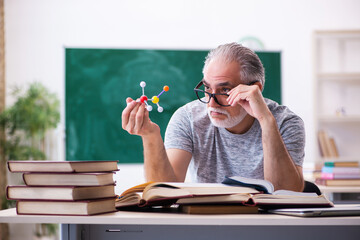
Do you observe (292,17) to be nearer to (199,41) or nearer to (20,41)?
(199,41)

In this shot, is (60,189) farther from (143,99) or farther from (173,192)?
A: (143,99)

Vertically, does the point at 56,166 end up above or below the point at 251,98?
below

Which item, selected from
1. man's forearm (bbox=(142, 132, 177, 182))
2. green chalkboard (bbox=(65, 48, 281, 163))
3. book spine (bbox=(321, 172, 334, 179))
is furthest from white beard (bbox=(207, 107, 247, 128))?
green chalkboard (bbox=(65, 48, 281, 163))

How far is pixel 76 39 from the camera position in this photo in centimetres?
467

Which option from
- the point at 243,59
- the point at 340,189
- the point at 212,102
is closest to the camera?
the point at 212,102

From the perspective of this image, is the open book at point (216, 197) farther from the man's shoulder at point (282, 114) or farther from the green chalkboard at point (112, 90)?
the green chalkboard at point (112, 90)

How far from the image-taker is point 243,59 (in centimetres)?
203

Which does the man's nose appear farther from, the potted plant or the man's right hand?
the potted plant

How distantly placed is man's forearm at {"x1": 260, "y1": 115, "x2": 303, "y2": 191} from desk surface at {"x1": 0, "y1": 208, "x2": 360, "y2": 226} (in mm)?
712

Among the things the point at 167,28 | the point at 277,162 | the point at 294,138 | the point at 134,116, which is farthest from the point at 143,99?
the point at 167,28

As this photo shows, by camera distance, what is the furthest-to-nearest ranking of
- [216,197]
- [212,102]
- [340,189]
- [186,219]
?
[340,189]
[212,102]
[216,197]
[186,219]

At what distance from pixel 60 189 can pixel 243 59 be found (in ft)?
3.82

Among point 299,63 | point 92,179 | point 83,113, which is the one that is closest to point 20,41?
point 83,113

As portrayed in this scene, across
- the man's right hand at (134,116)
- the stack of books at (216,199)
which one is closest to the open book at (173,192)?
the stack of books at (216,199)
